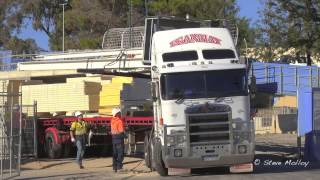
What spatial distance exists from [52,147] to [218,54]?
10.2 meters

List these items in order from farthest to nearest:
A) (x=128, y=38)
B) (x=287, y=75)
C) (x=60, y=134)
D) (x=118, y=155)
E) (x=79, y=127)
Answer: (x=287, y=75) < (x=128, y=38) < (x=60, y=134) < (x=79, y=127) < (x=118, y=155)

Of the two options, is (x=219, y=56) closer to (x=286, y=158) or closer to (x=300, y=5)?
(x=286, y=158)

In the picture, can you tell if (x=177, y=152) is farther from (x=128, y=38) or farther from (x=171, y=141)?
(x=128, y=38)

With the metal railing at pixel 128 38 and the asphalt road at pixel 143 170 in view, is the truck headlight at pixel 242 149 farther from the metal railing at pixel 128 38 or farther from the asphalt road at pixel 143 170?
the metal railing at pixel 128 38

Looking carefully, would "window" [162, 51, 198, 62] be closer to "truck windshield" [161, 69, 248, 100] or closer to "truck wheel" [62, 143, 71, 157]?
"truck windshield" [161, 69, 248, 100]

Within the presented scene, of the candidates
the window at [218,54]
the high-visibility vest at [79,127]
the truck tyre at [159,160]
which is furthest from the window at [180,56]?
the high-visibility vest at [79,127]

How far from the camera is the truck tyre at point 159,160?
61.9 ft

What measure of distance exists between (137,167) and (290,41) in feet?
116

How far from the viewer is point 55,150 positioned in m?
26.4

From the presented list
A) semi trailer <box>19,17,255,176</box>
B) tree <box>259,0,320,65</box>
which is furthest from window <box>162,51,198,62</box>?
tree <box>259,0,320,65</box>

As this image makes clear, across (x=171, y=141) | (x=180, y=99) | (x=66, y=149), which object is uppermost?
(x=180, y=99)

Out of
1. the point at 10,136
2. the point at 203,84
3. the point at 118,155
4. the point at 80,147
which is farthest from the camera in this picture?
Answer: the point at 80,147

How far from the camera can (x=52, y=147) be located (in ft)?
87.0

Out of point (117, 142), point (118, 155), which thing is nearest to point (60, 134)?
point (117, 142)
